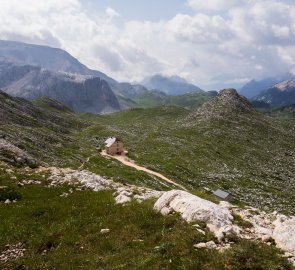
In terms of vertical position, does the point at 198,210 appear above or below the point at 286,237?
below

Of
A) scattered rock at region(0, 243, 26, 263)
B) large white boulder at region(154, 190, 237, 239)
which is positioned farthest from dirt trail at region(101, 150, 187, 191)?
scattered rock at region(0, 243, 26, 263)

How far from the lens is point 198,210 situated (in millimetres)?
22828

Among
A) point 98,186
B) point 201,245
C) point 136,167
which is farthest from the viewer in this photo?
point 136,167

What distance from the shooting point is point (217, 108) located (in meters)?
186

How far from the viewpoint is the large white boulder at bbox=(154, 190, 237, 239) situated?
2101 cm

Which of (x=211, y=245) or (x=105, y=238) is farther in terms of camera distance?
(x=105, y=238)

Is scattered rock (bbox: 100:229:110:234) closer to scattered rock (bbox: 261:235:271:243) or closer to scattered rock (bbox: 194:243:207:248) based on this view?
scattered rock (bbox: 194:243:207:248)

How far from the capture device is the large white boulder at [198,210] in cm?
2101

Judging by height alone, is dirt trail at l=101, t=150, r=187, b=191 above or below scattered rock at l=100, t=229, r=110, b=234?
below

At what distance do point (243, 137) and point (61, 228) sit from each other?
442ft

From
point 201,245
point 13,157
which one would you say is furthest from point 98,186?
point 13,157

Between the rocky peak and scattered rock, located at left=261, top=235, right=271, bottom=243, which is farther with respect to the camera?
the rocky peak

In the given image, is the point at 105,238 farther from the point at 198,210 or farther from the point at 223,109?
the point at 223,109

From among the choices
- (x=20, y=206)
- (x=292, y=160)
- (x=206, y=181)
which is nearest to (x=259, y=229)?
(x=20, y=206)
